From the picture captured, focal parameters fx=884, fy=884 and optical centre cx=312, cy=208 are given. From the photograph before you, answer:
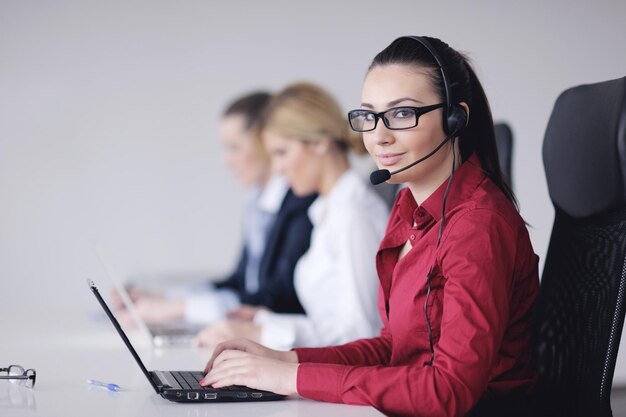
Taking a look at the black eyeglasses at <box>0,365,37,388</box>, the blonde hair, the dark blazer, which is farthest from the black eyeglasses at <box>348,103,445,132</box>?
the dark blazer

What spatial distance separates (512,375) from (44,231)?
4530 mm

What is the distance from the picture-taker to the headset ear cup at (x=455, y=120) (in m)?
1.49

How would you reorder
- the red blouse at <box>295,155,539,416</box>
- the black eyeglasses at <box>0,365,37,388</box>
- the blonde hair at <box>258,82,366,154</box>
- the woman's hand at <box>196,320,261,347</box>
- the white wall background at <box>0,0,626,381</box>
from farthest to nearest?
the white wall background at <box>0,0,626,381</box> < the blonde hair at <box>258,82,366,154</box> < the woman's hand at <box>196,320,261,347</box> < the black eyeglasses at <box>0,365,37,388</box> < the red blouse at <box>295,155,539,416</box>

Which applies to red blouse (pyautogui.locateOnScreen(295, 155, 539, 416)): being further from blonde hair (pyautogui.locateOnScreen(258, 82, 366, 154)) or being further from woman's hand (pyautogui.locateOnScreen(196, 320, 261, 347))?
blonde hair (pyautogui.locateOnScreen(258, 82, 366, 154))

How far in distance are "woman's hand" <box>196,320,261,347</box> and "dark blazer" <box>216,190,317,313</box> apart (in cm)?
95

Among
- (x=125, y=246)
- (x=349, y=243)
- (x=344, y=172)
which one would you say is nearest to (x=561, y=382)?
(x=349, y=243)

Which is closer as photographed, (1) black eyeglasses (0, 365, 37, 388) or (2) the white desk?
(2) the white desk

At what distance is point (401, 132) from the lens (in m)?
1.51

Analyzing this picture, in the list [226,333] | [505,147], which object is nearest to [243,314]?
[226,333]

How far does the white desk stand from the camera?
4.41 ft

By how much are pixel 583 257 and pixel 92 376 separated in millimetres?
953

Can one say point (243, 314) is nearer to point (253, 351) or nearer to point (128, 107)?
point (253, 351)

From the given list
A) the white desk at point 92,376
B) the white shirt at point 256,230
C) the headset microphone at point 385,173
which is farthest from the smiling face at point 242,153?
the headset microphone at point 385,173

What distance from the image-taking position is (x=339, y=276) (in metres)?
2.54
